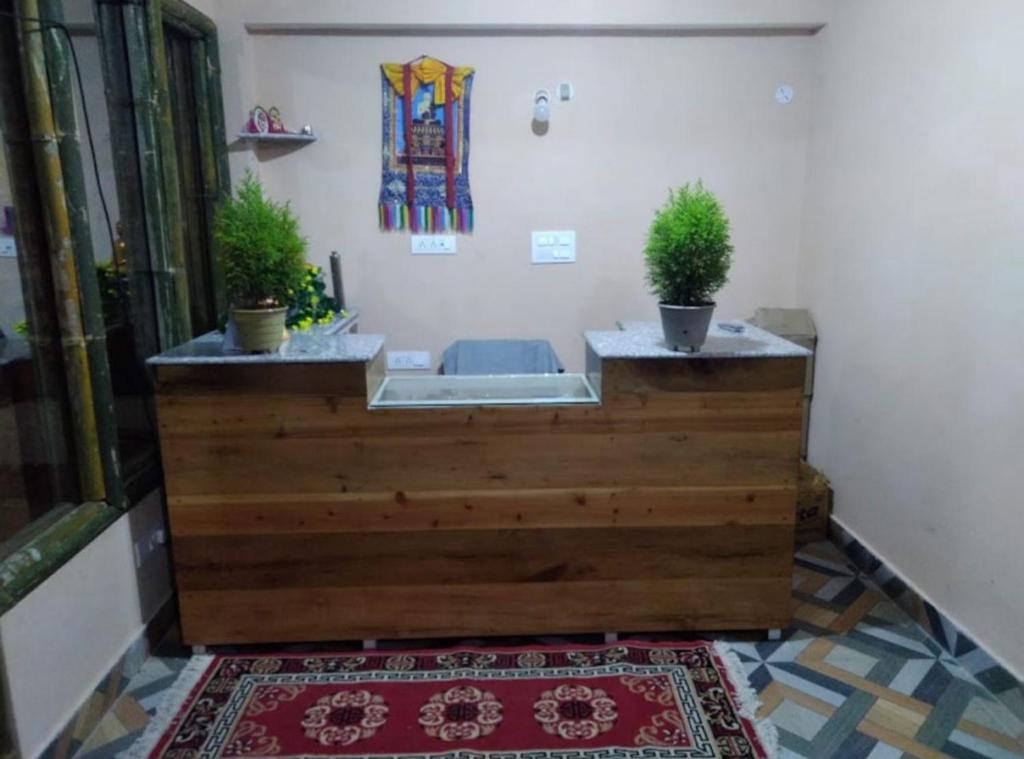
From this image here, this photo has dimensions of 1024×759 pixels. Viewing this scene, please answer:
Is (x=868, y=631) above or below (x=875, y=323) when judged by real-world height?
below

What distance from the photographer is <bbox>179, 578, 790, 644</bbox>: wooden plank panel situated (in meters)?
2.29

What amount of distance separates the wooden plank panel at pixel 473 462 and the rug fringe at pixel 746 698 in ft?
1.88

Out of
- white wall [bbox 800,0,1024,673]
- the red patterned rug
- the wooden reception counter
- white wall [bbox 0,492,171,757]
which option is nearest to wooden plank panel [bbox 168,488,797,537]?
the wooden reception counter

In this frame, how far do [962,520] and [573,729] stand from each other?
55.0 inches

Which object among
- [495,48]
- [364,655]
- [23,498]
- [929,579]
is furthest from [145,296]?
[929,579]

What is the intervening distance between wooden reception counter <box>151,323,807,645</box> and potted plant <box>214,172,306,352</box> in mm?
106

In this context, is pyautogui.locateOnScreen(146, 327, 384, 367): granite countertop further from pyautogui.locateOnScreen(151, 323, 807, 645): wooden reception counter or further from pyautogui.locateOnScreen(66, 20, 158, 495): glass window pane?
pyautogui.locateOnScreen(66, 20, 158, 495): glass window pane

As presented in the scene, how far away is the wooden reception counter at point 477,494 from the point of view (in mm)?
2166

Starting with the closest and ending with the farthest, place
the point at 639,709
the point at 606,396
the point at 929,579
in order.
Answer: the point at 639,709 < the point at 606,396 < the point at 929,579

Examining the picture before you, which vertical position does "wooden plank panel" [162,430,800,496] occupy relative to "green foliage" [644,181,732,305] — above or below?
below

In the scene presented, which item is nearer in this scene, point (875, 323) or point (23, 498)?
point (23, 498)

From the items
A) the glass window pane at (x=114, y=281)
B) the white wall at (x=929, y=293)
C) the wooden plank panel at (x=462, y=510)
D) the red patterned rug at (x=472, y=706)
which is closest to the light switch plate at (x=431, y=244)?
the glass window pane at (x=114, y=281)

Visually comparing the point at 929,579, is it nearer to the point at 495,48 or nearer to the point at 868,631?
the point at 868,631

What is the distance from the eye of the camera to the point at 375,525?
2.24 metres
